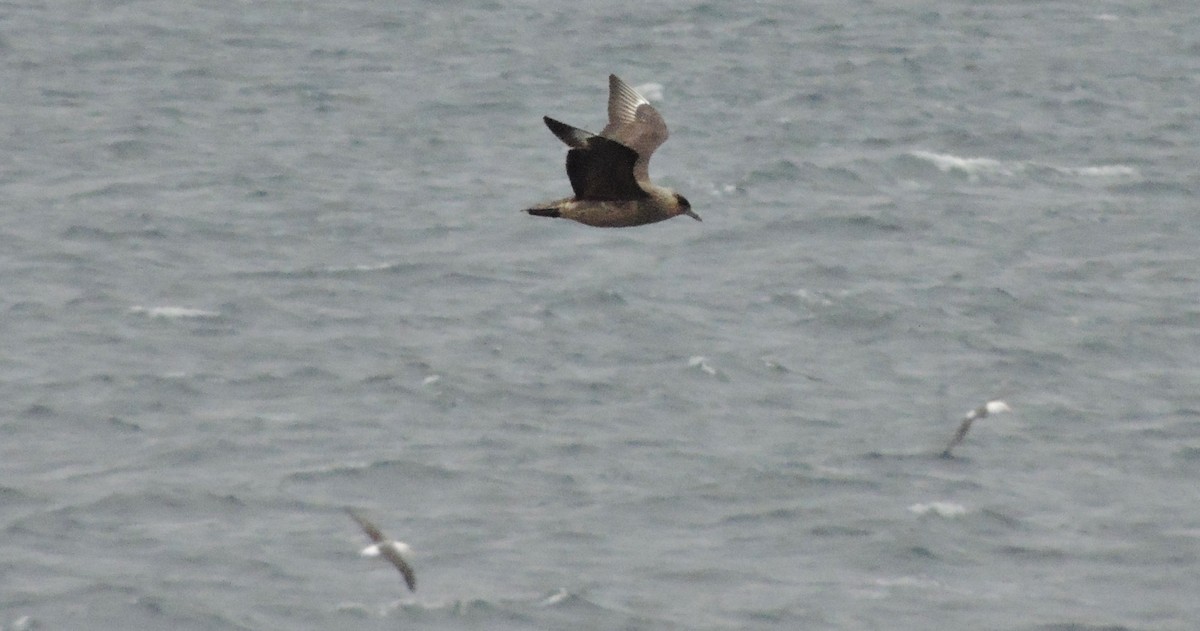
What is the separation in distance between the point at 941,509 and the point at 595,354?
18.8ft

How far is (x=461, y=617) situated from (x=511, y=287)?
10.0 m

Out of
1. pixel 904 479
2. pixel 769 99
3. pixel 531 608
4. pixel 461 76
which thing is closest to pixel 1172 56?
pixel 769 99

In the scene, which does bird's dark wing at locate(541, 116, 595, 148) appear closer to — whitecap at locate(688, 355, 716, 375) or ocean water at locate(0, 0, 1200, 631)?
ocean water at locate(0, 0, 1200, 631)

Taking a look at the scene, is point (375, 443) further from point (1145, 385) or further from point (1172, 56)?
point (1172, 56)

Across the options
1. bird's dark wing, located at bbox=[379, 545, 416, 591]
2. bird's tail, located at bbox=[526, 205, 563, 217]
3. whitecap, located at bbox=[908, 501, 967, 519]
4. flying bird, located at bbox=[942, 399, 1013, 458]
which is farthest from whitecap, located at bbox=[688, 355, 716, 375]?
bird's tail, located at bbox=[526, 205, 563, 217]

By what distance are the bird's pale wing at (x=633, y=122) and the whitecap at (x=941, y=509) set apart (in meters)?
6.17

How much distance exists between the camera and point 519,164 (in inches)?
1426

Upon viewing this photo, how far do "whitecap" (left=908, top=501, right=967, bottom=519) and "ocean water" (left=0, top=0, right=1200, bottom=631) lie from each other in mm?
49

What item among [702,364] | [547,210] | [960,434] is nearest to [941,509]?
[960,434]

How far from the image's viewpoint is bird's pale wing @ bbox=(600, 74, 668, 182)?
15797 mm

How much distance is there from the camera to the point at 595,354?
82.6 ft

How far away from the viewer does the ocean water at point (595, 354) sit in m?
19.3

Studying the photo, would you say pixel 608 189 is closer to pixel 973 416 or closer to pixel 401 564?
pixel 401 564

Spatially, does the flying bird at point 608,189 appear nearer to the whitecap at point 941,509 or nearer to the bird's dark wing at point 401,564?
the bird's dark wing at point 401,564
